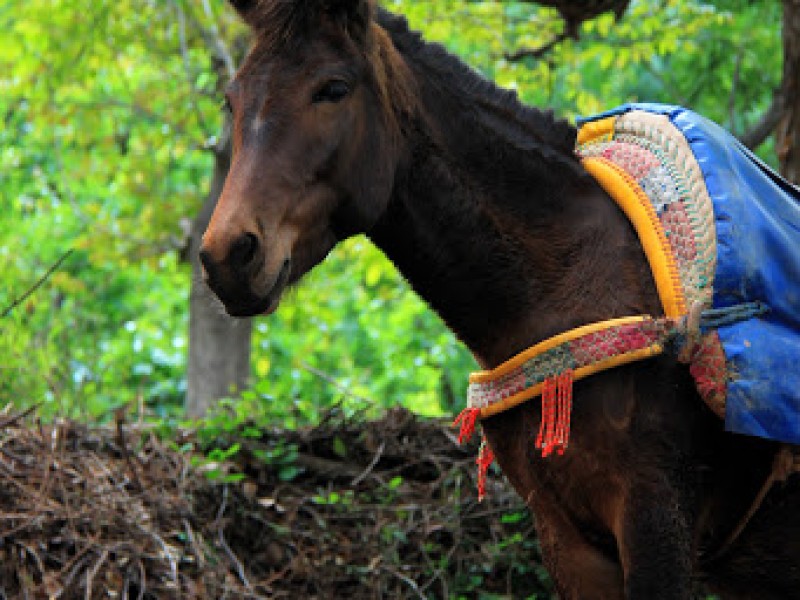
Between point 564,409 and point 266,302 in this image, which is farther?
point 564,409

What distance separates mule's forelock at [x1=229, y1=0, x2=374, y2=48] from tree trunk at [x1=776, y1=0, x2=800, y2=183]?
11.3 feet

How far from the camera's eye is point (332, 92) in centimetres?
282

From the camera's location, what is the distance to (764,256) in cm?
298

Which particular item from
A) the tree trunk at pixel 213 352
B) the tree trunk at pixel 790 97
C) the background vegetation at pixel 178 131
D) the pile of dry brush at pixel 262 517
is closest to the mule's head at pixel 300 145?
the pile of dry brush at pixel 262 517

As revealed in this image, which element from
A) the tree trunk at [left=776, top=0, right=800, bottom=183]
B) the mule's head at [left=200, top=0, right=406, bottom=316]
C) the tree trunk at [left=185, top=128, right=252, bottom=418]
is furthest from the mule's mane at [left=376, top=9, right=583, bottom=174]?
the tree trunk at [left=185, top=128, right=252, bottom=418]

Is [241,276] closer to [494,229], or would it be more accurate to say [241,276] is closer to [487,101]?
[494,229]

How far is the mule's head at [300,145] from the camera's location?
2.63 m

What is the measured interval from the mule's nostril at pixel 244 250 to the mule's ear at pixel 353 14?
0.64 m

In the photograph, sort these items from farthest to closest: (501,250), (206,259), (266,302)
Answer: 1. (501,250)
2. (266,302)
3. (206,259)

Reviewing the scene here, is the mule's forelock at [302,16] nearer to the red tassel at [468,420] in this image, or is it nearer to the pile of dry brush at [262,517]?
the red tassel at [468,420]

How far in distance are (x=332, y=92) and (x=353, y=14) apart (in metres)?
0.21

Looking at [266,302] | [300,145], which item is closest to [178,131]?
[300,145]

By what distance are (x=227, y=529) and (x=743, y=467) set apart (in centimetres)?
255

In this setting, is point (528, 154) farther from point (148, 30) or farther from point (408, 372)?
point (408, 372)
